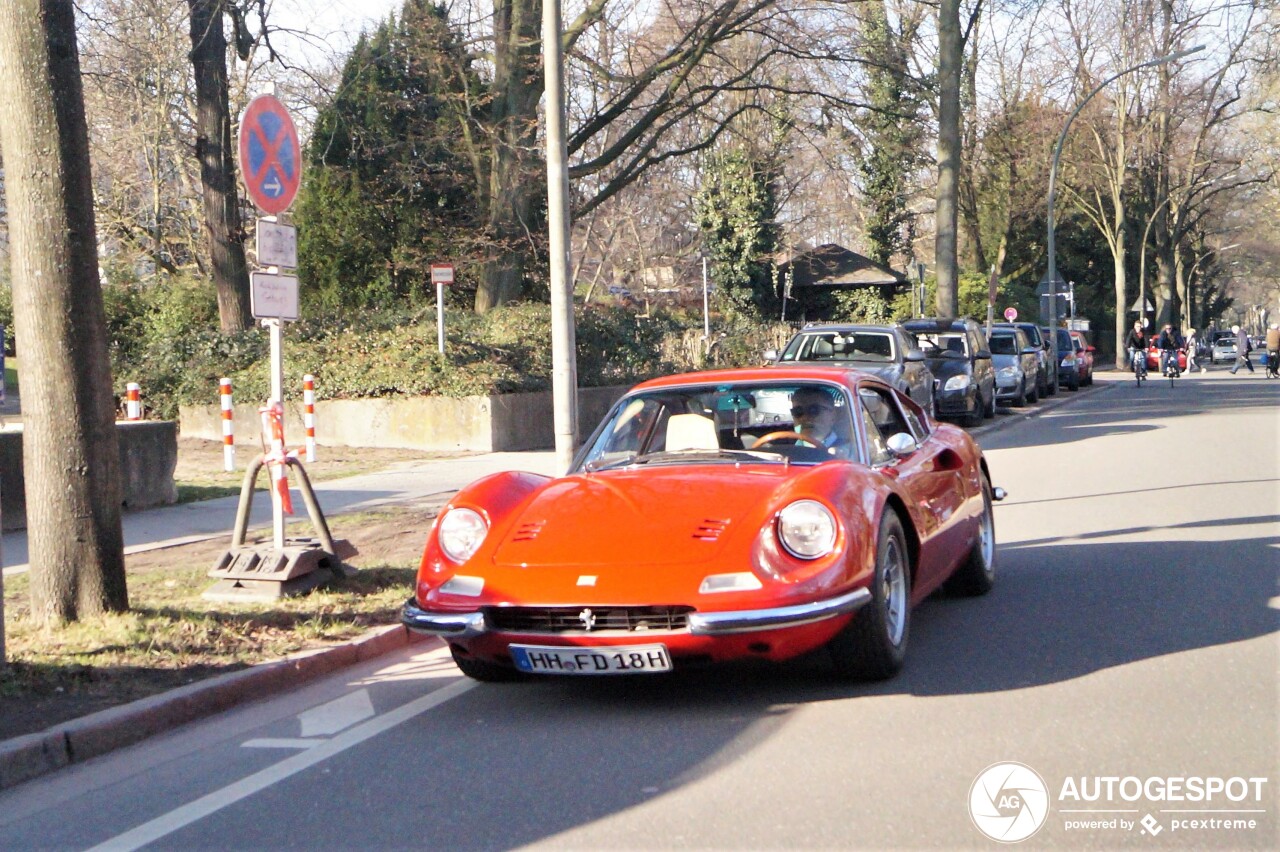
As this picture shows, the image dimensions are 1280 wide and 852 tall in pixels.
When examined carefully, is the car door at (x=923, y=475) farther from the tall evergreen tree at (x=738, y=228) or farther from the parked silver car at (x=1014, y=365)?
the tall evergreen tree at (x=738, y=228)

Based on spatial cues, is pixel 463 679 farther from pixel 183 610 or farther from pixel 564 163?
pixel 564 163

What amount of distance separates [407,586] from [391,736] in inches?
116

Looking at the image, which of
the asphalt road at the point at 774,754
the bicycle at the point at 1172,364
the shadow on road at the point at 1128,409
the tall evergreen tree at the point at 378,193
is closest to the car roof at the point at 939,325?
the shadow on road at the point at 1128,409

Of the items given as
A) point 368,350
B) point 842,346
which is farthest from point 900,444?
point 368,350

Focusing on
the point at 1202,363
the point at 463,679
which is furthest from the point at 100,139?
the point at 1202,363

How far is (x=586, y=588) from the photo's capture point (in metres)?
5.35

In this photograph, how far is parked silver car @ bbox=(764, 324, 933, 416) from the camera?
17406mm

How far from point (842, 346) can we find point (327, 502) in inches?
301

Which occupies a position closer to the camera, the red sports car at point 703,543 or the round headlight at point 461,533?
the red sports car at point 703,543

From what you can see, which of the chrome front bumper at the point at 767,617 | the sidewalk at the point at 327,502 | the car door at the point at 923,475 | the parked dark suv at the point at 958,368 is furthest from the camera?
the parked dark suv at the point at 958,368

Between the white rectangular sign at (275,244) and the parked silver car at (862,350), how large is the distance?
9.67 m

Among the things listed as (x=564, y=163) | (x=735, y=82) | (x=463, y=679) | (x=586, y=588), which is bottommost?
(x=463, y=679)

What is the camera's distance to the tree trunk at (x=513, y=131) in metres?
21.2

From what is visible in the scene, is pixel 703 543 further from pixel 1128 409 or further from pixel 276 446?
pixel 1128 409
